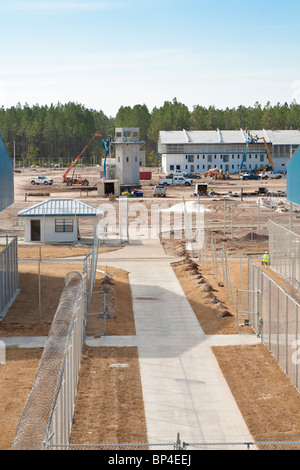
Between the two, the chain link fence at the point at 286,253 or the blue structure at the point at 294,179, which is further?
the blue structure at the point at 294,179

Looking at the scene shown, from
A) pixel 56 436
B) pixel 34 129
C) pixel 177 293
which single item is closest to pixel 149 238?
pixel 177 293

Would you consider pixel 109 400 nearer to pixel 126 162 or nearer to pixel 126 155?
pixel 126 162

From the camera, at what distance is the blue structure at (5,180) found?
2840 cm

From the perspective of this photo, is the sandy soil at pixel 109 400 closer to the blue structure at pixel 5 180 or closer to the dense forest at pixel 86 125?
the blue structure at pixel 5 180

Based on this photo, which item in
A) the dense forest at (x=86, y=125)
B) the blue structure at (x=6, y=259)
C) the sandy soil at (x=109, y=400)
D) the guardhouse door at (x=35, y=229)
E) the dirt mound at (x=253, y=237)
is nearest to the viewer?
the sandy soil at (x=109, y=400)

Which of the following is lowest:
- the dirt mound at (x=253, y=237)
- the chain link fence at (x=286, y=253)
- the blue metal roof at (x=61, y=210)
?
the dirt mound at (x=253, y=237)

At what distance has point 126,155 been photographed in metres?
87.5

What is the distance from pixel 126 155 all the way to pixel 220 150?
4383cm

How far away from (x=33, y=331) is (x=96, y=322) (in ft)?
8.10

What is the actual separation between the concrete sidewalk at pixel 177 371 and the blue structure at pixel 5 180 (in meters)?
6.84

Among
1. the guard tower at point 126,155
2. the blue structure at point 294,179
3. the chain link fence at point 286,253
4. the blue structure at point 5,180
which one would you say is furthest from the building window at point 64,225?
the guard tower at point 126,155

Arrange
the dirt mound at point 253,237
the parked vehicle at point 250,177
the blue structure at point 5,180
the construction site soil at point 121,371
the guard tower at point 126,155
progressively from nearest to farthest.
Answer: the construction site soil at point 121,371 → the blue structure at point 5,180 → the dirt mound at point 253,237 → the guard tower at point 126,155 → the parked vehicle at point 250,177

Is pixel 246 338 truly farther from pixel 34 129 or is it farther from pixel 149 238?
pixel 34 129

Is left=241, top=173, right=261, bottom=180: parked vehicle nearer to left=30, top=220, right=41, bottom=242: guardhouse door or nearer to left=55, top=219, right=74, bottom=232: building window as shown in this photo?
left=55, top=219, right=74, bottom=232: building window
